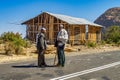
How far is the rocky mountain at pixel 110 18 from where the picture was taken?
422ft

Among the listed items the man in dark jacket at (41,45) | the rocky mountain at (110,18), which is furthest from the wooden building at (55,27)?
the rocky mountain at (110,18)

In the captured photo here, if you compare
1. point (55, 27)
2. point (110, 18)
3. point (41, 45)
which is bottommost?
point (41, 45)

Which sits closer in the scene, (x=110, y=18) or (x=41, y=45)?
(x=41, y=45)

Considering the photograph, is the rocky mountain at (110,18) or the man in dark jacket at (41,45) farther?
the rocky mountain at (110,18)

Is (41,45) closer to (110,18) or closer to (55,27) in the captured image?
(55,27)

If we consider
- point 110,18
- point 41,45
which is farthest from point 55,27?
point 110,18

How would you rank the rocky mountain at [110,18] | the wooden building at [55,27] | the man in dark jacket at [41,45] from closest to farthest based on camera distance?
the man in dark jacket at [41,45], the wooden building at [55,27], the rocky mountain at [110,18]

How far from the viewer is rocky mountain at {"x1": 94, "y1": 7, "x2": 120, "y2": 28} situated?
12859 cm

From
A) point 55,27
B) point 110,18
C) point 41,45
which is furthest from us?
point 110,18

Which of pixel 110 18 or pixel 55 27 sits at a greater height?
pixel 110 18

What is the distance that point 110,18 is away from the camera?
131625mm

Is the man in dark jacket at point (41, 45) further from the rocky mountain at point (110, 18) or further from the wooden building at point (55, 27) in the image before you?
the rocky mountain at point (110, 18)

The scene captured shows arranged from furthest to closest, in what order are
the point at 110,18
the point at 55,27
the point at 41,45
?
the point at 110,18 → the point at 55,27 → the point at 41,45

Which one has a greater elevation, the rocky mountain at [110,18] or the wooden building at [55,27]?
the rocky mountain at [110,18]
